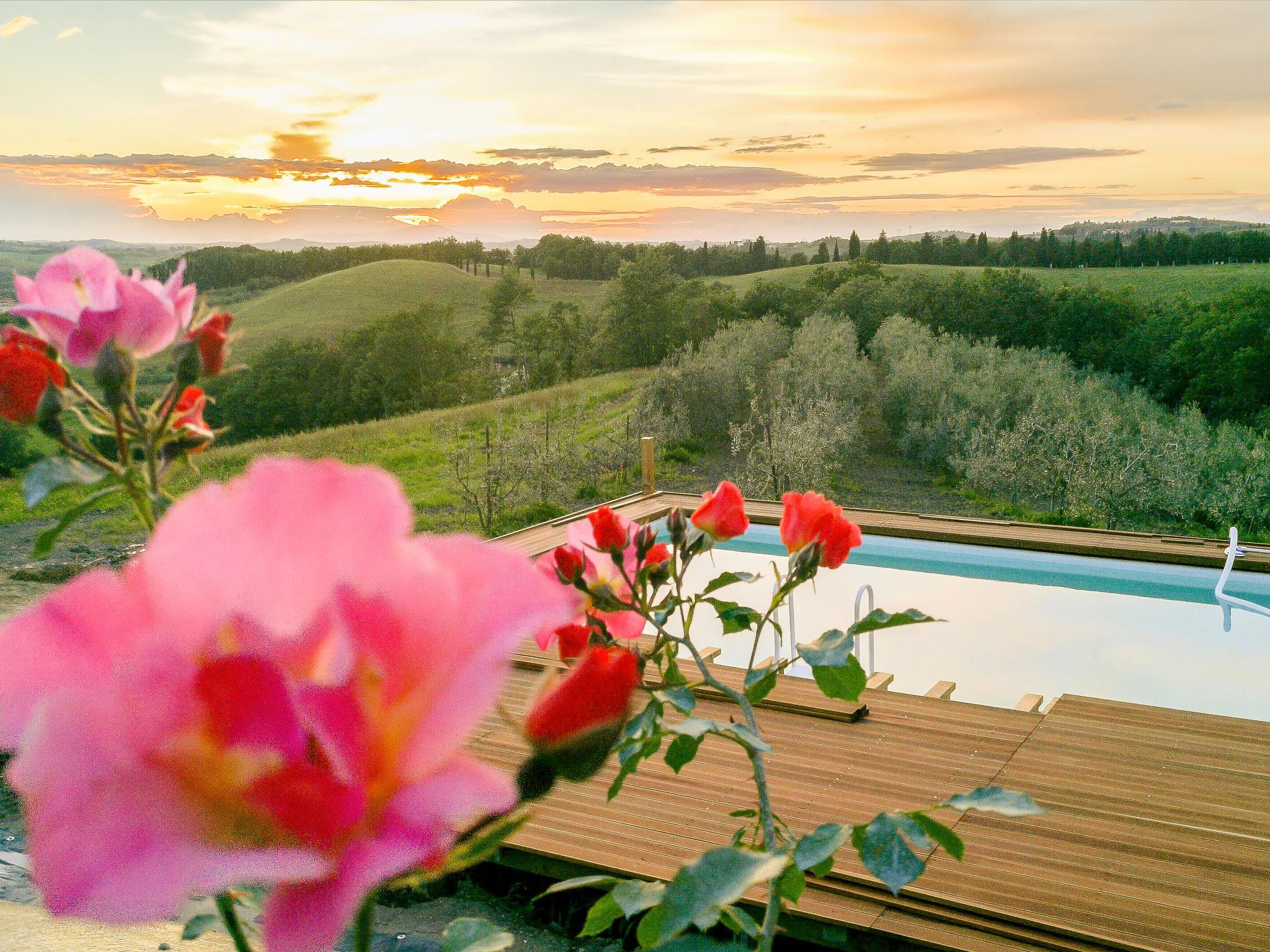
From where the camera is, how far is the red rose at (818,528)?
31.8 inches

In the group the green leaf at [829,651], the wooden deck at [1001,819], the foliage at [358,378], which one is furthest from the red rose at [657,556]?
the foliage at [358,378]

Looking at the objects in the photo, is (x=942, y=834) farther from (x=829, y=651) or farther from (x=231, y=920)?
(x=231, y=920)

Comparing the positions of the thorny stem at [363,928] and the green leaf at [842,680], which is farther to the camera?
the green leaf at [842,680]

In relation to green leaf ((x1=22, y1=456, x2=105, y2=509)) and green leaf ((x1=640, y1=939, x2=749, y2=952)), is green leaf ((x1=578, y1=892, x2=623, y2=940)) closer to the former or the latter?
green leaf ((x1=640, y1=939, x2=749, y2=952))

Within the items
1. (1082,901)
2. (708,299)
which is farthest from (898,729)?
(708,299)

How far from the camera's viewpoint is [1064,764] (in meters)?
3.19

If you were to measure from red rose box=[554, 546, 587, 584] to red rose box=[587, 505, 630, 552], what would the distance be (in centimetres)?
2

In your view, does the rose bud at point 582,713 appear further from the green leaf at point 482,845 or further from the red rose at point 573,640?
the red rose at point 573,640

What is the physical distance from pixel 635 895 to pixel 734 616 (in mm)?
277

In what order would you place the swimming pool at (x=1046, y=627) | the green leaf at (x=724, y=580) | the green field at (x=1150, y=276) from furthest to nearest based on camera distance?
the green field at (x=1150, y=276) < the swimming pool at (x=1046, y=627) < the green leaf at (x=724, y=580)

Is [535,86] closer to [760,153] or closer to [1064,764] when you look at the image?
[760,153]

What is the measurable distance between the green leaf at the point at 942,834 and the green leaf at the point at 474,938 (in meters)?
0.26

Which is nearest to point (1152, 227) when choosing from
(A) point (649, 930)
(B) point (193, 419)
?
(A) point (649, 930)

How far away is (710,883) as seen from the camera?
40 centimetres
